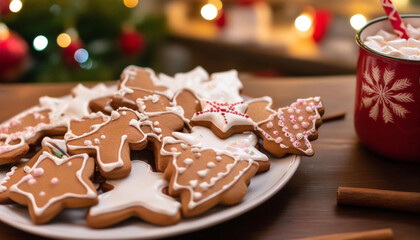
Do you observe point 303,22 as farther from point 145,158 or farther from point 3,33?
point 145,158

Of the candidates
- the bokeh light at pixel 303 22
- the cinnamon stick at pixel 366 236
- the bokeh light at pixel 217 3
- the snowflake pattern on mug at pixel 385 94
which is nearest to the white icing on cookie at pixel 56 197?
the cinnamon stick at pixel 366 236

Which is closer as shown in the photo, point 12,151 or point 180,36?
point 12,151

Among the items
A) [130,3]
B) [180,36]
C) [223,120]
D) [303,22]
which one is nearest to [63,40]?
[130,3]

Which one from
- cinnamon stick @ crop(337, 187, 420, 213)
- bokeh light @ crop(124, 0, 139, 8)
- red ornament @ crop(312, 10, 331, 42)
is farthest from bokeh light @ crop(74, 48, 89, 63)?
cinnamon stick @ crop(337, 187, 420, 213)

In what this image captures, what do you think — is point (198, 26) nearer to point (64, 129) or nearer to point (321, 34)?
point (321, 34)

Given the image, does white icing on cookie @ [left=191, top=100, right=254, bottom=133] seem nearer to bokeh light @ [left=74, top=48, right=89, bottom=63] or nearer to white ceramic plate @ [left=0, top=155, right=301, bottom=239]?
white ceramic plate @ [left=0, top=155, right=301, bottom=239]

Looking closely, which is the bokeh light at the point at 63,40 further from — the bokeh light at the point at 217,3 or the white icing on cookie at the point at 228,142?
the white icing on cookie at the point at 228,142

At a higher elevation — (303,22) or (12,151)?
(12,151)
